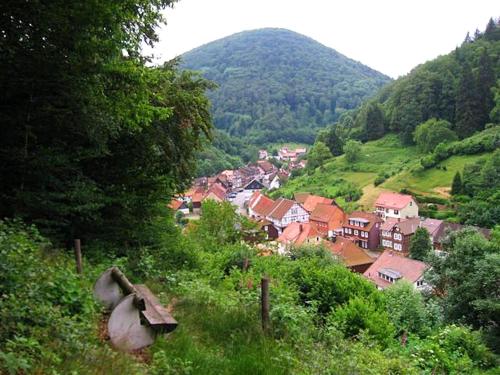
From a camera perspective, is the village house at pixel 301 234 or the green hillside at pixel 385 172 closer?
the village house at pixel 301 234

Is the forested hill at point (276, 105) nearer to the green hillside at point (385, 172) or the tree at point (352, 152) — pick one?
the green hillside at point (385, 172)

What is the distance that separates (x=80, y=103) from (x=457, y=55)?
364 feet

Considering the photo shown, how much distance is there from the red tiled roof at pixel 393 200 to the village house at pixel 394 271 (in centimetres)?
2160

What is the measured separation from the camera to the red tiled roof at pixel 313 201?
5945 centimetres

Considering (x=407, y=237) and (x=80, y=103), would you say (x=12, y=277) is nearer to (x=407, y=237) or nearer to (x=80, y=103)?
(x=80, y=103)

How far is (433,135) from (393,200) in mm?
24758

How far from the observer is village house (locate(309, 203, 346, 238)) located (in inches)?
2030

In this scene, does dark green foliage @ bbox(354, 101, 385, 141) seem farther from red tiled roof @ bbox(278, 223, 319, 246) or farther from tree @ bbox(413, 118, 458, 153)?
red tiled roof @ bbox(278, 223, 319, 246)

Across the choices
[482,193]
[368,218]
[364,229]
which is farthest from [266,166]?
[482,193]

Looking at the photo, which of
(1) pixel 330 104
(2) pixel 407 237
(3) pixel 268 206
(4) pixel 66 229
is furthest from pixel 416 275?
(1) pixel 330 104

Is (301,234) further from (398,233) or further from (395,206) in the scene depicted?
(395,206)

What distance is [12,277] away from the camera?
4086 millimetres

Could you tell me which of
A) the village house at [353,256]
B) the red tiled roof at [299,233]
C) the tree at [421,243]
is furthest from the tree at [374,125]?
the village house at [353,256]

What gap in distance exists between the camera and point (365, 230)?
156ft
